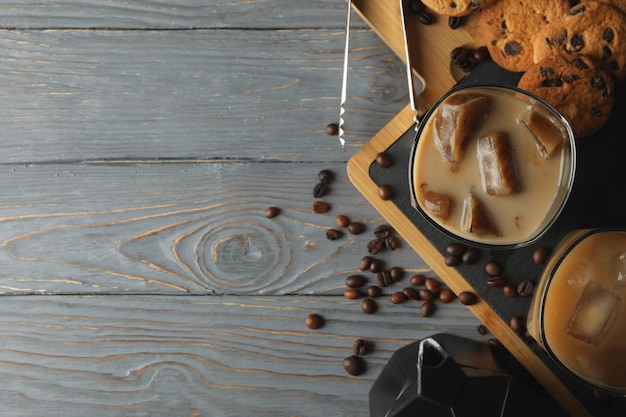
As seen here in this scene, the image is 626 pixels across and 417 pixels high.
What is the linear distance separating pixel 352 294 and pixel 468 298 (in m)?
0.30

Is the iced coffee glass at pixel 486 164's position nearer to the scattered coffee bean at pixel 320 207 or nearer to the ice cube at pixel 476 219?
the ice cube at pixel 476 219

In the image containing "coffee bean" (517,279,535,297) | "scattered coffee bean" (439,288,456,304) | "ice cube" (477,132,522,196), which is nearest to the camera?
"ice cube" (477,132,522,196)

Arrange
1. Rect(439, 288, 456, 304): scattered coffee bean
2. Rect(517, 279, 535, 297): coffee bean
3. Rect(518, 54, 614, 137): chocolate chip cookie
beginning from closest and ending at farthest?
1. Rect(518, 54, 614, 137): chocolate chip cookie
2. Rect(517, 279, 535, 297): coffee bean
3. Rect(439, 288, 456, 304): scattered coffee bean

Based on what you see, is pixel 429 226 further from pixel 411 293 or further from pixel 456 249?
pixel 411 293

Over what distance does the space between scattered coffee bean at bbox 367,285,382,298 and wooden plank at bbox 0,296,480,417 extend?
0.04 metres

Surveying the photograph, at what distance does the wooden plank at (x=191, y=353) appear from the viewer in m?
1.61

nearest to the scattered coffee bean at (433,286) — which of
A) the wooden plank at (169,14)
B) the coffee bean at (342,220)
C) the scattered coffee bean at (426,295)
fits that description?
the scattered coffee bean at (426,295)

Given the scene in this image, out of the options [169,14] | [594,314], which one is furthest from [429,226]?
[169,14]

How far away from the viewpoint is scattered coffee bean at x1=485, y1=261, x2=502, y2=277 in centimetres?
139

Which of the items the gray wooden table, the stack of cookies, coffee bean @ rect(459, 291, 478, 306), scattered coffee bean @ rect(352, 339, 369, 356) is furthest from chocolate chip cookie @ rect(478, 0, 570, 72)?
scattered coffee bean @ rect(352, 339, 369, 356)

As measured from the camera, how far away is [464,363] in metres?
1.34

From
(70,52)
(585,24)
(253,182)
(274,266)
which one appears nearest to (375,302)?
(274,266)

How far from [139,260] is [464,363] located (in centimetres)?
84

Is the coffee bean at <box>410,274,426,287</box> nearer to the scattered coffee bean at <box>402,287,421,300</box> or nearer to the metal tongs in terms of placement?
the scattered coffee bean at <box>402,287,421,300</box>
